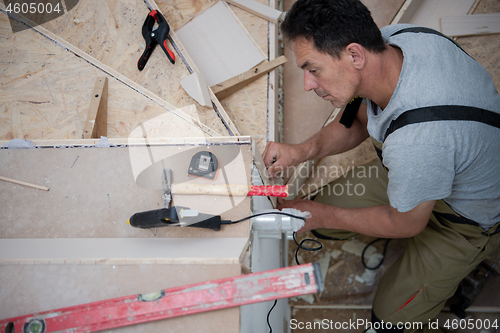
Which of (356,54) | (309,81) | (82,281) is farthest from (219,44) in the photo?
(82,281)

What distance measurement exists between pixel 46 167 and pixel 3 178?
168mm

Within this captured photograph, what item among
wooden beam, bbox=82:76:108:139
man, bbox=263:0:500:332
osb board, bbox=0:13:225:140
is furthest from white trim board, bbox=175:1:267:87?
→ man, bbox=263:0:500:332

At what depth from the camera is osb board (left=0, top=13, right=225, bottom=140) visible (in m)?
1.69

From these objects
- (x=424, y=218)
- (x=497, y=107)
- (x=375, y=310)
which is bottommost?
(x=375, y=310)

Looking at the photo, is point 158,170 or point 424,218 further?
point 424,218

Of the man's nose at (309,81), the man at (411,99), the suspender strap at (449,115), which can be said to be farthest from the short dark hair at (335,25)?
the suspender strap at (449,115)

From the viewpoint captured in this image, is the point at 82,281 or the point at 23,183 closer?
the point at 82,281

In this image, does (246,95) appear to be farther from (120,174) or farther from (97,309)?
(97,309)

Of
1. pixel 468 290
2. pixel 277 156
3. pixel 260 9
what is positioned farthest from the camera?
pixel 260 9

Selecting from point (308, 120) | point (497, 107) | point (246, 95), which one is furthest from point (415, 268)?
point (246, 95)

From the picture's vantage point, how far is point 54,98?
1.74 m

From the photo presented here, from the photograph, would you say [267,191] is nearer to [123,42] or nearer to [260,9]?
[123,42]

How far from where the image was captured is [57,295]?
0.92m

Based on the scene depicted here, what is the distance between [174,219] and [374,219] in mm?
950
